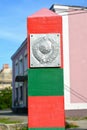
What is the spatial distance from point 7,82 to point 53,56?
344 feet

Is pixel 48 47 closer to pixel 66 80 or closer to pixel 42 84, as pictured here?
pixel 42 84

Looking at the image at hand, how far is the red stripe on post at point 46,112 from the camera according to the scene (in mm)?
11016

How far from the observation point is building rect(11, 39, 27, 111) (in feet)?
131

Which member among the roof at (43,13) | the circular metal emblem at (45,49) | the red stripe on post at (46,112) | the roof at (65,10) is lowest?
the red stripe on post at (46,112)

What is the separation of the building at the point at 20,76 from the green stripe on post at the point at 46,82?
27.3 metres

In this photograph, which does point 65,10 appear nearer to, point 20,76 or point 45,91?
point 20,76

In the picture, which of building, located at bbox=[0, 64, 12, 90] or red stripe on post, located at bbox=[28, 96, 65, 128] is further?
building, located at bbox=[0, 64, 12, 90]

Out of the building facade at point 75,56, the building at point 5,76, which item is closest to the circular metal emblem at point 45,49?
the building facade at point 75,56

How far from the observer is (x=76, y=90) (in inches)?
1147

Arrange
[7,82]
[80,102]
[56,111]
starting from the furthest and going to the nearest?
[7,82]
[80,102]
[56,111]

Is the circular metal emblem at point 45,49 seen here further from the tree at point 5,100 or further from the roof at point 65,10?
the tree at point 5,100

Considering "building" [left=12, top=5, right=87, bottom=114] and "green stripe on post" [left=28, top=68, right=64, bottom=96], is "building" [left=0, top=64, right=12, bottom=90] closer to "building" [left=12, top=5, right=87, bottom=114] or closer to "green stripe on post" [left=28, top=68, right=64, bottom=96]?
"building" [left=12, top=5, right=87, bottom=114]

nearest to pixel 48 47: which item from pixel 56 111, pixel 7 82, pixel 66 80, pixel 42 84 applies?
pixel 42 84

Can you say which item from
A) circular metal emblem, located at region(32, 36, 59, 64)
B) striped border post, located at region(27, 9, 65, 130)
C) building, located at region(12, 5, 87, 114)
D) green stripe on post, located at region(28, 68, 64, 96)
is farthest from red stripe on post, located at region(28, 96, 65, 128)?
building, located at region(12, 5, 87, 114)
